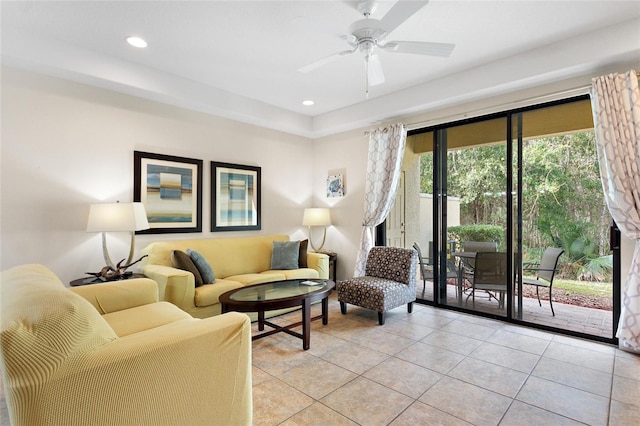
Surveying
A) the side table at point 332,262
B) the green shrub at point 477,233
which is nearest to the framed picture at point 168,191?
the side table at point 332,262

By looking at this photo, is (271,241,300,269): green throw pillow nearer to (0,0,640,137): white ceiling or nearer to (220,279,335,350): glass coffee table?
(220,279,335,350): glass coffee table

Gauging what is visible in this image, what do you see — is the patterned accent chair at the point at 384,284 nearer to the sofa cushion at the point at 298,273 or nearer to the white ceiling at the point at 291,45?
the sofa cushion at the point at 298,273

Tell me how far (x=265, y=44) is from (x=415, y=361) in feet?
10.1

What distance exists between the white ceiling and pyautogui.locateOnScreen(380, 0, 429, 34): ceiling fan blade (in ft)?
1.28

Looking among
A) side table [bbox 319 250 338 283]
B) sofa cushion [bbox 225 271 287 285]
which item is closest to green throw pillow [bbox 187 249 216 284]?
sofa cushion [bbox 225 271 287 285]

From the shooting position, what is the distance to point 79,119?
3.21 m

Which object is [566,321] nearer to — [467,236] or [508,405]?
[467,236]

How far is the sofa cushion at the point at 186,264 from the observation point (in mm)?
3328

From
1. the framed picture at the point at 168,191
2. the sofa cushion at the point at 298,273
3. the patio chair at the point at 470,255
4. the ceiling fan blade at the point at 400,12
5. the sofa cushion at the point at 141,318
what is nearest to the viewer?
the ceiling fan blade at the point at 400,12

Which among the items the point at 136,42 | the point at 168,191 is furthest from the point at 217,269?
the point at 136,42

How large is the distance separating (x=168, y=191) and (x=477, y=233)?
3.76 m

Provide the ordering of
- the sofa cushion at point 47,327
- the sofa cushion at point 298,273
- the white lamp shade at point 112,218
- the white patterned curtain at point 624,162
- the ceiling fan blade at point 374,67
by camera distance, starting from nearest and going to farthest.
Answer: the sofa cushion at point 47,327 → the ceiling fan blade at point 374,67 → the white patterned curtain at point 624,162 → the white lamp shade at point 112,218 → the sofa cushion at point 298,273

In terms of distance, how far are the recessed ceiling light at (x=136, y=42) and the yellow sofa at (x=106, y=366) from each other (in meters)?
2.18

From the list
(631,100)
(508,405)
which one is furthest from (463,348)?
(631,100)
